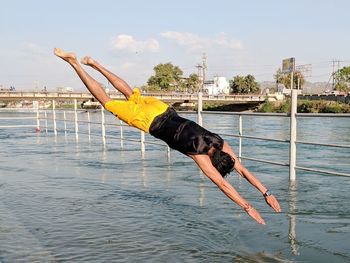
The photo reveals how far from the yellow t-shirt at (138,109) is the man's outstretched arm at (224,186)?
0.49 metres

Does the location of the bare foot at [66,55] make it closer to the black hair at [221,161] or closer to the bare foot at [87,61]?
the bare foot at [87,61]

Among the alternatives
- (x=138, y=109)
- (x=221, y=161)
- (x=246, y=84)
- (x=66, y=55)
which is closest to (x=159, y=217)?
(x=221, y=161)

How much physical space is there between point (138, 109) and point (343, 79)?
294ft

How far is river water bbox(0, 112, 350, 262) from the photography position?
3.83m

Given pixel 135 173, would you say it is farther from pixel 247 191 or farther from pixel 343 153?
pixel 343 153

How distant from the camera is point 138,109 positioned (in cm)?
407

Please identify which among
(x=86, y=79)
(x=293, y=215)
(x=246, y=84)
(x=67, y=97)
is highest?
(x=86, y=79)

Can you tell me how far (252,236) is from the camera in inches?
166

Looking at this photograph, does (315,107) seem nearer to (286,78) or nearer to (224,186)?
(286,78)

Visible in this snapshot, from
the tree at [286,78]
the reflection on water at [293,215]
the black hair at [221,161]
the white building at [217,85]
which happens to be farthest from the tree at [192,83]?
the black hair at [221,161]

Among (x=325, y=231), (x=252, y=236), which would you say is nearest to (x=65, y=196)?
(x=252, y=236)

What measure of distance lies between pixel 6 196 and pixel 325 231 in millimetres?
3826

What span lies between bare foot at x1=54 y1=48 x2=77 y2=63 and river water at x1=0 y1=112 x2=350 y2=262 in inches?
60.2

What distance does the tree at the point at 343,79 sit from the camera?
85875mm
